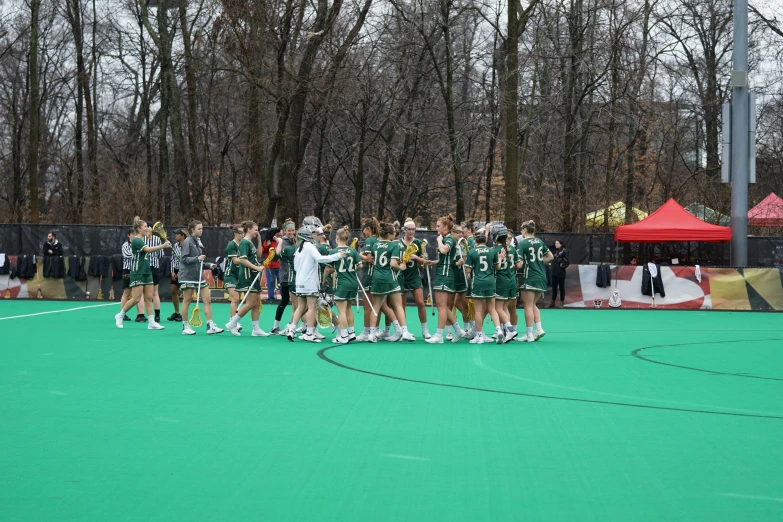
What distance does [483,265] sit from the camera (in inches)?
593

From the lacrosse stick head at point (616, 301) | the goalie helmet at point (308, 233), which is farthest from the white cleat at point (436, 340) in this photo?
the lacrosse stick head at point (616, 301)

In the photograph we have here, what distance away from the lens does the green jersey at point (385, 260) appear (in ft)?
49.6

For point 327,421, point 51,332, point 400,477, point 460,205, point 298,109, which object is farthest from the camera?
point 460,205

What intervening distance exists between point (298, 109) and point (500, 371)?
20.9 metres

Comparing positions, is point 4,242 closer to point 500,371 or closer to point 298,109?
point 298,109

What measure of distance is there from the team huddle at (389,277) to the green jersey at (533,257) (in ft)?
0.05

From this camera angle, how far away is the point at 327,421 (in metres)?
8.27

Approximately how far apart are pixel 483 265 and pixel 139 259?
6671 millimetres

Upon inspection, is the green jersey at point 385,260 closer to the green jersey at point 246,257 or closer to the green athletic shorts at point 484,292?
the green athletic shorts at point 484,292

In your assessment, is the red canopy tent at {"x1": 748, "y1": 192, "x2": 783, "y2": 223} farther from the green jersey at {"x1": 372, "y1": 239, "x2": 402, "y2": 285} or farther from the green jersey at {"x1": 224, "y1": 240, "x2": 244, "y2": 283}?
the green jersey at {"x1": 224, "y1": 240, "x2": 244, "y2": 283}

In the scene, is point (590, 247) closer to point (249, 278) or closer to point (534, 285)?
point (534, 285)

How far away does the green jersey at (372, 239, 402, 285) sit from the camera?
15117mm

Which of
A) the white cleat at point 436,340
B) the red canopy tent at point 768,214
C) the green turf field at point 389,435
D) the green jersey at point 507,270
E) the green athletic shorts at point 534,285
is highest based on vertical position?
the red canopy tent at point 768,214

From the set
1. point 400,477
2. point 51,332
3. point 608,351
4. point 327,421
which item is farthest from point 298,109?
point 400,477
